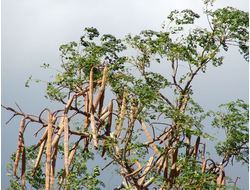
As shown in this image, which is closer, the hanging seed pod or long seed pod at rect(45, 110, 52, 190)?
long seed pod at rect(45, 110, 52, 190)

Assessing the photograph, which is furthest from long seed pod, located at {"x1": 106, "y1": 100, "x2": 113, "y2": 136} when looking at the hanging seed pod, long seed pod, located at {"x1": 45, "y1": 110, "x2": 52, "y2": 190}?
long seed pod, located at {"x1": 45, "y1": 110, "x2": 52, "y2": 190}

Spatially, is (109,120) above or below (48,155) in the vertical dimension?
above

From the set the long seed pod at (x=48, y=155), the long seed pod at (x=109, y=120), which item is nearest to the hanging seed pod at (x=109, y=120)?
the long seed pod at (x=109, y=120)

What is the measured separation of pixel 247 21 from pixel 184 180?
123 inches

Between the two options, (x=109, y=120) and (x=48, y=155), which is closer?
(x=48, y=155)

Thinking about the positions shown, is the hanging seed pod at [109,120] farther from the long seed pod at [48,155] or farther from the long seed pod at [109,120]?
the long seed pod at [48,155]

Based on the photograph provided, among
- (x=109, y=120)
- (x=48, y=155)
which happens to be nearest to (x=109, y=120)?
(x=109, y=120)

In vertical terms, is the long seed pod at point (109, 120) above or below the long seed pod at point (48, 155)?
above

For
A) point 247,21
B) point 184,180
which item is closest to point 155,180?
point 184,180

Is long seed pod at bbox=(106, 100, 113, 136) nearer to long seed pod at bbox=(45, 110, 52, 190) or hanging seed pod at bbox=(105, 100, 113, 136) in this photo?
hanging seed pod at bbox=(105, 100, 113, 136)

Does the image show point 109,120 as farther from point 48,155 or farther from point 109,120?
point 48,155

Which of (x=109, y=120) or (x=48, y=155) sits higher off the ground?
(x=109, y=120)

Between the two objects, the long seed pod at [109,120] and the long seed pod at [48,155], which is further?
the long seed pod at [109,120]

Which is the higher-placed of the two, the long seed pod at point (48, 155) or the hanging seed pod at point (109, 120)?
the hanging seed pod at point (109, 120)
